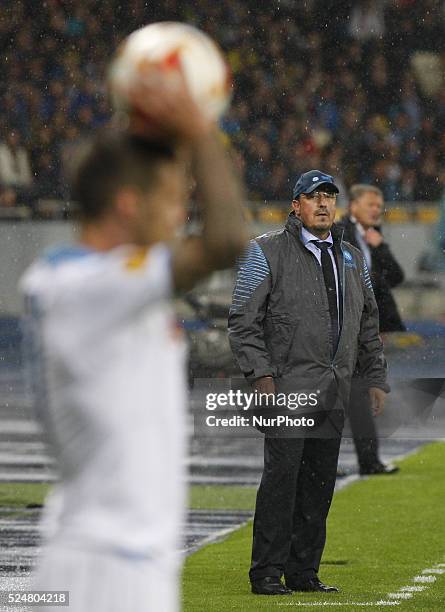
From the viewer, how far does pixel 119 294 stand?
3.13 m

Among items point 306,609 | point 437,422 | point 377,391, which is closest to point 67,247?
point 306,609

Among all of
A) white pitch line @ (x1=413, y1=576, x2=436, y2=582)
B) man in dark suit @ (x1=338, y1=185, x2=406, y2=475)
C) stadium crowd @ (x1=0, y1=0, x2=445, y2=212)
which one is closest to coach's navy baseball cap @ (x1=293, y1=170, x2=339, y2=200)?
man in dark suit @ (x1=338, y1=185, x2=406, y2=475)

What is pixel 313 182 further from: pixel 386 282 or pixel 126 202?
pixel 126 202

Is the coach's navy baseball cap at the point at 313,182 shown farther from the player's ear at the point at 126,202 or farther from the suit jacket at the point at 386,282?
the player's ear at the point at 126,202

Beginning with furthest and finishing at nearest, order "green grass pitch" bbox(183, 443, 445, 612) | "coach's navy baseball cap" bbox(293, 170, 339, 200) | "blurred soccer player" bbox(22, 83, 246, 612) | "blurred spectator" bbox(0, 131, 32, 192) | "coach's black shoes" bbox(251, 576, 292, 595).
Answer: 1. "blurred spectator" bbox(0, 131, 32, 192)
2. "coach's navy baseball cap" bbox(293, 170, 339, 200)
3. "coach's black shoes" bbox(251, 576, 292, 595)
4. "green grass pitch" bbox(183, 443, 445, 612)
5. "blurred soccer player" bbox(22, 83, 246, 612)

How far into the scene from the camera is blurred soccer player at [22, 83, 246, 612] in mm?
3158

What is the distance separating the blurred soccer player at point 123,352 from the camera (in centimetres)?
316

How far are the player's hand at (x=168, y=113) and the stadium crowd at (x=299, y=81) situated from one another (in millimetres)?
7865

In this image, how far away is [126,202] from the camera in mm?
3201

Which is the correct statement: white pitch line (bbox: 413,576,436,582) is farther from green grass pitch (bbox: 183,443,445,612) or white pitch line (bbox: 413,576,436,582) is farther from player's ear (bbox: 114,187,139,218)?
player's ear (bbox: 114,187,139,218)

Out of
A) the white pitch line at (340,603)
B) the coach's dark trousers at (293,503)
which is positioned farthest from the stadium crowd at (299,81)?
the white pitch line at (340,603)

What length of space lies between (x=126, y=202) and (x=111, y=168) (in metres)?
0.07

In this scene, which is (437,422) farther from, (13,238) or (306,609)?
(306,609)

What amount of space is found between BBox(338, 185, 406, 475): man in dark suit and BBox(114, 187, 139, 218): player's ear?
20.6 ft
